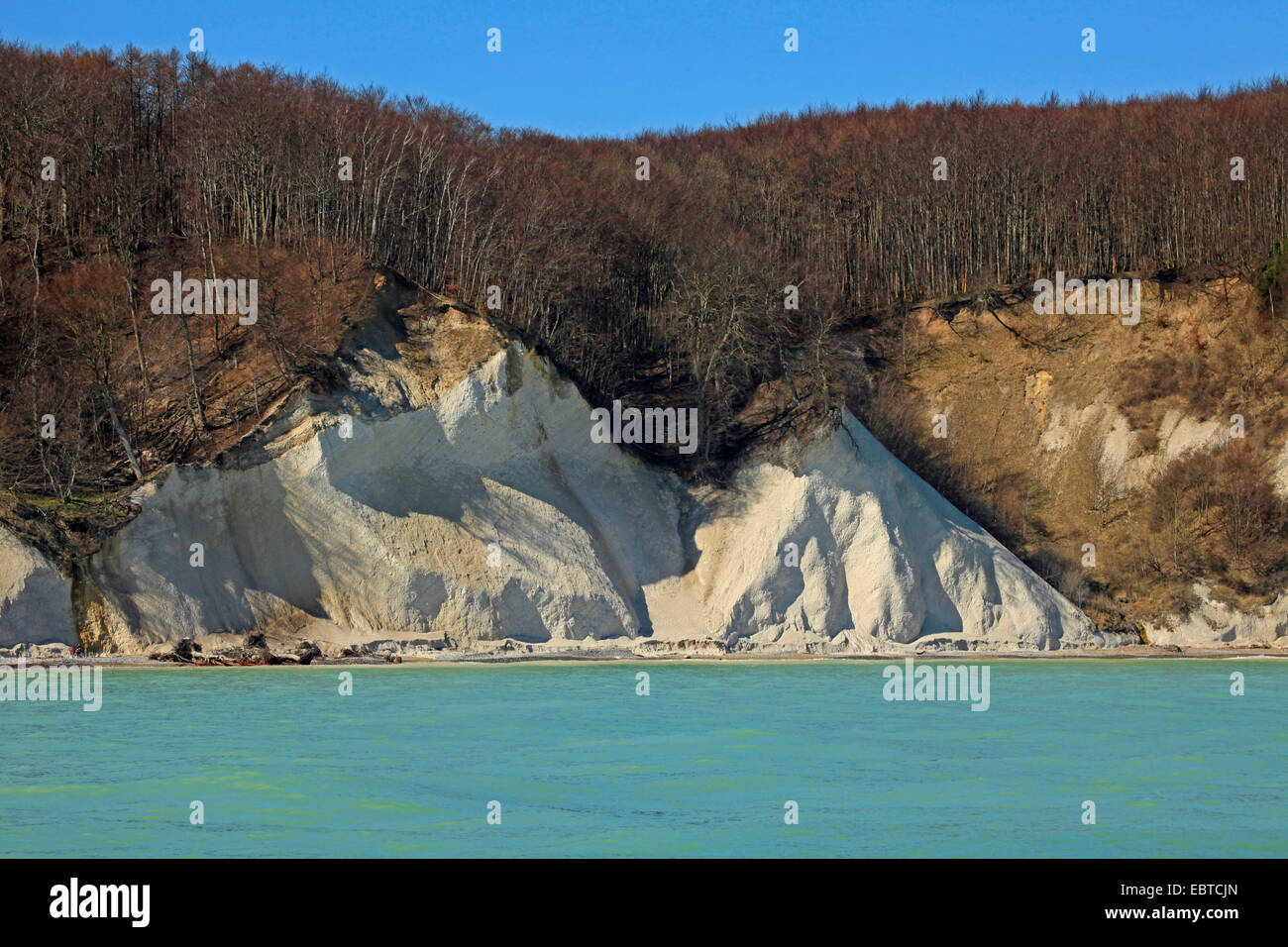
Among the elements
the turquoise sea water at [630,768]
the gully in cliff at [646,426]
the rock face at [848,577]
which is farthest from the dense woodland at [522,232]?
the turquoise sea water at [630,768]

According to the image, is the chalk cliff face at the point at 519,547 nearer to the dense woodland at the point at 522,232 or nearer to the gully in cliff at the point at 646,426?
the gully in cliff at the point at 646,426

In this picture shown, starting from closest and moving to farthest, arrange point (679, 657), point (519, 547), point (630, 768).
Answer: point (630, 768)
point (679, 657)
point (519, 547)

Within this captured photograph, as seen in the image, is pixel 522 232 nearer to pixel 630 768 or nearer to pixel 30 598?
pixel 30 598

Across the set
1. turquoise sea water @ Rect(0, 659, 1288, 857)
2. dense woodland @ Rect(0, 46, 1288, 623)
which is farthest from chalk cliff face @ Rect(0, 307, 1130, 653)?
turquoise sea water @ Rect(0, 659, 1288, 857)


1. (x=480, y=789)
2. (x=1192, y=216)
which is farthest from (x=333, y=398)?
(x=1192, y=216)

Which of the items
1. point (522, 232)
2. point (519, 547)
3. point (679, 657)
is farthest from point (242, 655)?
point (522, 232)

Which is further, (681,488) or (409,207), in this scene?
(409,207)

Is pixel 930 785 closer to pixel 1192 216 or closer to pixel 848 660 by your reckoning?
pixel 848 660
